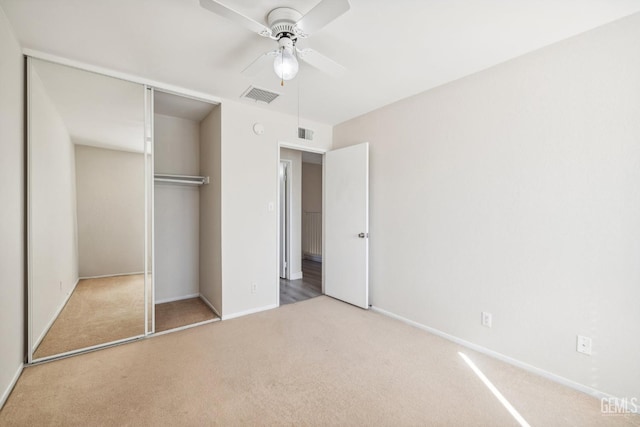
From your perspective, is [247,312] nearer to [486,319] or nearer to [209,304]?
[209,304]

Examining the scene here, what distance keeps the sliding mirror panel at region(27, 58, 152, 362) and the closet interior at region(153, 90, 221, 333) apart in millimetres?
536

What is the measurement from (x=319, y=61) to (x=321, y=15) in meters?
0.41

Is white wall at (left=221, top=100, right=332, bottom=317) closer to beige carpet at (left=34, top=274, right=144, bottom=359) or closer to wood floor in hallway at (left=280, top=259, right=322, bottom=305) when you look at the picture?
wood floor in hallway at (left=280, top=259, right=322, bottom=305)

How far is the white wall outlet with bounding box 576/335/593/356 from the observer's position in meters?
1.85

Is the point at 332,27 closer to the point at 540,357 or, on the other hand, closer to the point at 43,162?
the point at 43,162

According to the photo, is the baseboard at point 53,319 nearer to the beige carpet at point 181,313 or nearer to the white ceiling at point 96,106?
the beige carpet at point 181,313

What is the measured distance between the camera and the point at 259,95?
9.55 feet

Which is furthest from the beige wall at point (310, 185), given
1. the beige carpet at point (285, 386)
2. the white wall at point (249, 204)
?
the beige carpet at point (285, 386)

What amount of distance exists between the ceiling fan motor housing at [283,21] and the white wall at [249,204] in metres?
1.53

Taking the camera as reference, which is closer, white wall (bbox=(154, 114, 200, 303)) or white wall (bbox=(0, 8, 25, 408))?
white wall (bbox=(0, 8, 25, 408))

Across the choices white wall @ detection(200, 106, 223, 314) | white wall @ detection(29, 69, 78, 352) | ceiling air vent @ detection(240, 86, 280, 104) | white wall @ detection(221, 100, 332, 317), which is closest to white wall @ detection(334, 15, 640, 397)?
ceiling air vent @ detection(240, 86, 280, 104)

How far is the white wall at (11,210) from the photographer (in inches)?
67.3

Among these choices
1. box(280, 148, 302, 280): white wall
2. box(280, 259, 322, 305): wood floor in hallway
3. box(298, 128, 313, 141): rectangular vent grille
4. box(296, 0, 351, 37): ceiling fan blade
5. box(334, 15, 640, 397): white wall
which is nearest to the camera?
box(296, 0, 351, 37): ceiling fan blade

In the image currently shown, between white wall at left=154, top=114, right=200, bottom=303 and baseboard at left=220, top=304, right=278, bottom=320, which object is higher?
white wall at left=154, top=114, right=200, bottom=303
